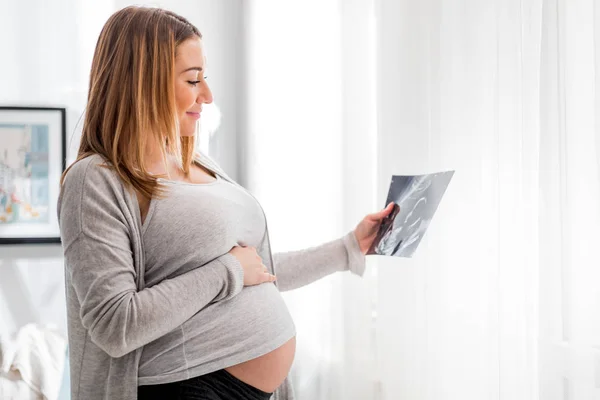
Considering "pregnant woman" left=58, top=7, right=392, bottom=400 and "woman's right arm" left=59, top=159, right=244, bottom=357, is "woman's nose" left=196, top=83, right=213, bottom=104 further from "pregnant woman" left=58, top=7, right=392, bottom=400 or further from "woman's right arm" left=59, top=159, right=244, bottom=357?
"woman's right arm" left=59, top=159, right=244, bottom=357

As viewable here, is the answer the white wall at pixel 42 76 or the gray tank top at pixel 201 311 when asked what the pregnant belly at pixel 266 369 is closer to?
the gray tank top at pixel 201 311

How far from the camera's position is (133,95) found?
1.07 meters

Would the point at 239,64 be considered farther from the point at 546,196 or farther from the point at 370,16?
the point at 546,196

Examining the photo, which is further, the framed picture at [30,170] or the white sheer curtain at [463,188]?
the framed picture at [30,170]

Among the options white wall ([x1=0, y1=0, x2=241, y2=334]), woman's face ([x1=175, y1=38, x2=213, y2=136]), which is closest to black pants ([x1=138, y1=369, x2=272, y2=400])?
woman's face ([x1=175, y1=38, x2=213, y2=136])

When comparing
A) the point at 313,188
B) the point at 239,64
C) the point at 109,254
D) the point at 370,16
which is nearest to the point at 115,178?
the point at 109,254

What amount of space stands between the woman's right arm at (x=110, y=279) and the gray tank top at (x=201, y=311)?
5 centimetres

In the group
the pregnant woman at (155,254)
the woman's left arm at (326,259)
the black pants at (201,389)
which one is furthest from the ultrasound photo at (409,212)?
the black pants at (201,389)

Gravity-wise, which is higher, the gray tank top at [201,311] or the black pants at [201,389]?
the gray tank top at [201,311]

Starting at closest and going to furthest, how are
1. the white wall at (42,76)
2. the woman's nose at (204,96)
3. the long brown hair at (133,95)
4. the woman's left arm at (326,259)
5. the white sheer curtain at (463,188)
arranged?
the white sheer curtain at (463,188) → the long brown hair at (133,95) → the woman's nose at (204,96) → the woman's left arm at (326,259) → the white wall at (42,76)

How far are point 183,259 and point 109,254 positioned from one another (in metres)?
0.14

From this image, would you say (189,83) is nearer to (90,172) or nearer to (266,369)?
(90,172)

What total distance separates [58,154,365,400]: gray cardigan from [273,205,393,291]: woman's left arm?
0.33m

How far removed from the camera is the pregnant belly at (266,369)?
109 centimetres
